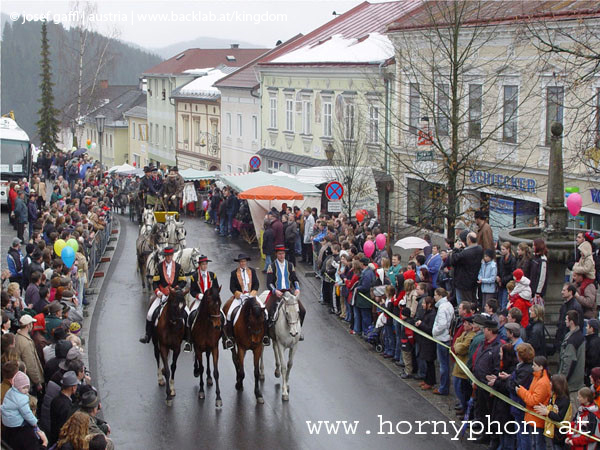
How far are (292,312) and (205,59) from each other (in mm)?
60956

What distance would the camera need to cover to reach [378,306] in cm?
1734

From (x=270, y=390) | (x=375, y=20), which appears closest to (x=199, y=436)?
(x=270, y=390)

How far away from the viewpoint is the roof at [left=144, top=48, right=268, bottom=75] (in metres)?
71.4

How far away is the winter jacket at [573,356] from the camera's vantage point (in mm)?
12297

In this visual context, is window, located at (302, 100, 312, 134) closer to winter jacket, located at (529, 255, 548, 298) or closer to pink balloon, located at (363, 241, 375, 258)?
pink balloon, located at (363, 241, 375, 258)

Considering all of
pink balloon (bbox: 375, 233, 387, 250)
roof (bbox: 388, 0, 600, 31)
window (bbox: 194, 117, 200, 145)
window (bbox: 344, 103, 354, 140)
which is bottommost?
pink balloon (bbox: 375, 233, 387, 250)

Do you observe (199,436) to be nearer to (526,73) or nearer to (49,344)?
(49,344)

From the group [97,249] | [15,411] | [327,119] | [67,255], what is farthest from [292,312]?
[327,119]

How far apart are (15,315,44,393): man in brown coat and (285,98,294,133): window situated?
34.5m

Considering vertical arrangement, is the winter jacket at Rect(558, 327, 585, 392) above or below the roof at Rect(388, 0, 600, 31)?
below

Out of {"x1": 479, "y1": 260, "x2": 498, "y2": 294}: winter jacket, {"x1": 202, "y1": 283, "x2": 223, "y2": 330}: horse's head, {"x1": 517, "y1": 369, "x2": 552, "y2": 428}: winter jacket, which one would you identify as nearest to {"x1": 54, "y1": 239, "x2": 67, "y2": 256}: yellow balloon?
{"x1": 202, "y1": 283, "x2": 223, "y2": 330}: horse's head

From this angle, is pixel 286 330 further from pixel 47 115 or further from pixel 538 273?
pixel 47 115

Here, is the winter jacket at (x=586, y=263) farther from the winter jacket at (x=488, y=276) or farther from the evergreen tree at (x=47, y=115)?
the evergreen tree at (x=47, y=115)

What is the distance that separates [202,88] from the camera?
206ft
